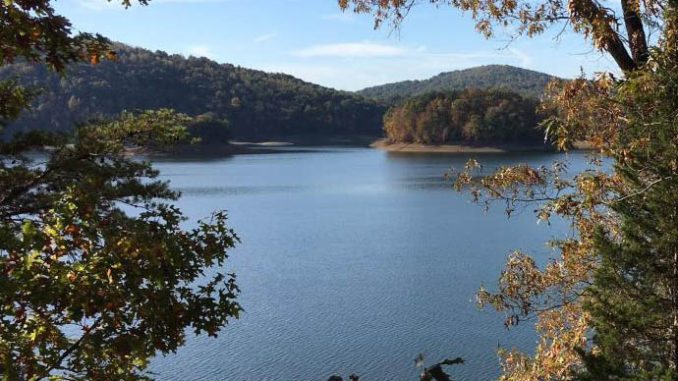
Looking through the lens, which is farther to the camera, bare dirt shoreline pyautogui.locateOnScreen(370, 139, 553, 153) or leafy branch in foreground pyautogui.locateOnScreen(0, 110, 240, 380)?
bare dirt shoreline pyautogui.locateOnScreen(370, 139, 553, 153)

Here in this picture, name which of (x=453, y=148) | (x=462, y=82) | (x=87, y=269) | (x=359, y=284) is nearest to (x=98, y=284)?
(x=87, y=269)

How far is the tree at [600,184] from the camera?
5008 mm

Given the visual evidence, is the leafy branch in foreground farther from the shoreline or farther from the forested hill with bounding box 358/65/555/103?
the forested hill with bounding box 358/65/555/103

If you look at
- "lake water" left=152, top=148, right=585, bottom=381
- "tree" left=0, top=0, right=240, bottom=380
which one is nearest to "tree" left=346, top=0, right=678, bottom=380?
"tree" left=0, top=0, right=240, bottom=380

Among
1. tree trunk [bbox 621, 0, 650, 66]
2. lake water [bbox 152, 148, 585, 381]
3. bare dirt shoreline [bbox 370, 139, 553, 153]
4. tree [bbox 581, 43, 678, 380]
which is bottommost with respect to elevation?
lake water [bbox 152, 148, 585, 381]

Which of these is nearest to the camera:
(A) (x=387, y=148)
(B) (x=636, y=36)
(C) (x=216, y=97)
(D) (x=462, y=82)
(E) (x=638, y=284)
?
(B) (x=636, y=36)

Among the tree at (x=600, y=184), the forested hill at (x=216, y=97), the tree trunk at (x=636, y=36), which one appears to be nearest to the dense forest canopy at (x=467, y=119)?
the forested hill at (x=216, y=97)

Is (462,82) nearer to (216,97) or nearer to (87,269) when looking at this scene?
(216,97)

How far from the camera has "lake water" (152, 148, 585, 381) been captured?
43.2 ft

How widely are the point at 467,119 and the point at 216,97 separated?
44.1 metres

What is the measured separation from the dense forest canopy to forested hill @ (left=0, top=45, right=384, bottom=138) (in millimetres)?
23125

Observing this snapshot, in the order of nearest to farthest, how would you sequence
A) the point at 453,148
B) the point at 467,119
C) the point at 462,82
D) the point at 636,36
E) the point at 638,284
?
the point at 636,36 < the point at 638,284 < the point at 467,119 < the point at 453,148 < the point at 462,82

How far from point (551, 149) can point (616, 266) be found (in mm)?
65893

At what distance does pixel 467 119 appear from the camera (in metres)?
76.1
